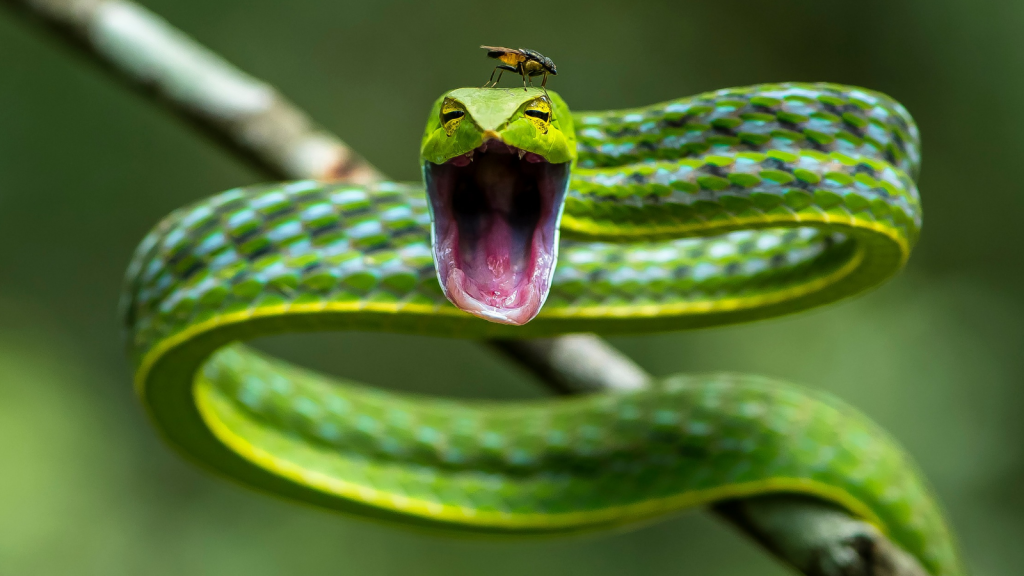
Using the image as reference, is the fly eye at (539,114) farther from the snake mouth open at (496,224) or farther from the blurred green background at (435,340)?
the blurred green background at (435,340)

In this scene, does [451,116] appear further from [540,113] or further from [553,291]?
[553,291]

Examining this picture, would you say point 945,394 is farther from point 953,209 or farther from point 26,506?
point 26,506

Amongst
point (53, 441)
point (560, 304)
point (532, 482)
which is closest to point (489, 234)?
point (560, 304)

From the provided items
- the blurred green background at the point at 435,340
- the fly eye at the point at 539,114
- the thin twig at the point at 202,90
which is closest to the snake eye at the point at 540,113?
the fly eye at the point at 539,114

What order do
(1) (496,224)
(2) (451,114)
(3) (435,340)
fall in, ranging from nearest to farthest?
(2) (451,114)
(1) (496,224)
(3) (435,340)

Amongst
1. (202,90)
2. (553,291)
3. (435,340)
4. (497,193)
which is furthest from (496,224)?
(435,340)

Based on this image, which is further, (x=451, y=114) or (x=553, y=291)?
(x=553, y=291)

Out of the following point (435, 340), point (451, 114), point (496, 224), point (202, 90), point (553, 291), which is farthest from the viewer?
point (435, 340)

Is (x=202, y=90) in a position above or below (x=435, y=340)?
above
